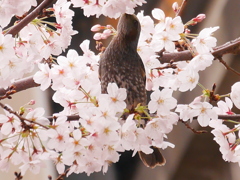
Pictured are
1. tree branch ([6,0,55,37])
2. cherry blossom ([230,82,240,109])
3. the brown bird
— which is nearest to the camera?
tree branch ([6,0,55,37])

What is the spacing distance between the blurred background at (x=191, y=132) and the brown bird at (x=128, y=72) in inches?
73.7

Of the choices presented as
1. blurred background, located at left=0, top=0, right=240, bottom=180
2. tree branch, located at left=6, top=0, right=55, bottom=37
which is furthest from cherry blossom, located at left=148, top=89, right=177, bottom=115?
blurred background, located at left=0, top=0, right=240, bottom=180

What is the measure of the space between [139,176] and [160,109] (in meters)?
2.64

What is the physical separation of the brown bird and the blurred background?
187 centimetres

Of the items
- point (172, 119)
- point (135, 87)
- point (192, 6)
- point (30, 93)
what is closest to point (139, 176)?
point (30, 93)

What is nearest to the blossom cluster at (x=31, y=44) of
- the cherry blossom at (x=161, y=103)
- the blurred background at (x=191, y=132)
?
the cherry blossom at (x=161, y=103)

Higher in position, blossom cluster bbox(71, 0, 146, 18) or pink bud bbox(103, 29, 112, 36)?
blossom cluster bbox(71, 0, 146, 18)

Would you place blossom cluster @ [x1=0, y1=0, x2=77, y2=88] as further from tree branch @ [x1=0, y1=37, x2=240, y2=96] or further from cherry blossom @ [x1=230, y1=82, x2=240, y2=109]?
cherry blossom @ [x1=230, y1=82, x2=240, y2=109]

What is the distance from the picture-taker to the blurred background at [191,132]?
3066mm

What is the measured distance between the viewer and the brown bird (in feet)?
4.08

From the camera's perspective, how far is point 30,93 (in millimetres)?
3438

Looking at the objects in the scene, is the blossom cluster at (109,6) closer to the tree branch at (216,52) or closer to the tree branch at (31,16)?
the tree branch at (31,16)

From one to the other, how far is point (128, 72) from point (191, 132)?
2.11 m

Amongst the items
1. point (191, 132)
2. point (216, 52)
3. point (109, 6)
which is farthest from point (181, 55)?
point (191, 132)
